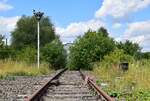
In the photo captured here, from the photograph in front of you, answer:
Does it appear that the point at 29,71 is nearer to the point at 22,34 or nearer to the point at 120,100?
the point at 120,100

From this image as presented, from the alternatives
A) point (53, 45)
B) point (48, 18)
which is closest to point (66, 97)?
point (53, 45)

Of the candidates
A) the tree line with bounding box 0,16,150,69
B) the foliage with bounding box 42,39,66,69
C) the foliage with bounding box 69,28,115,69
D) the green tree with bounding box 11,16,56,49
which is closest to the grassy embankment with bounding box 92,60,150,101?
the tree line with bounding box 0,16,150,69

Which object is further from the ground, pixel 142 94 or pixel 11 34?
pixel 11 34

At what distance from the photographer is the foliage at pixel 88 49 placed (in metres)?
51.3

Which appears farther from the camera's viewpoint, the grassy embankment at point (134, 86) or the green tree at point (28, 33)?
the green tree at point (28, 33)

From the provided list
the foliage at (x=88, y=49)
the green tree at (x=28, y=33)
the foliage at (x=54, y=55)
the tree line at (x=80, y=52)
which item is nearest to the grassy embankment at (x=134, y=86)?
the tree line at (x=80, y=52)

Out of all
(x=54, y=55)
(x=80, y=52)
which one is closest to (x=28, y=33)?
(x=54, y=55)

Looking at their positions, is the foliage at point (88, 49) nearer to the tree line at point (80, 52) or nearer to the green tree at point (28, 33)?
the tree line at point (80, 52)

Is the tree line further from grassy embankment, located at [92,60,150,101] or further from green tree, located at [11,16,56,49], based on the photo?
green tree, located at [11,16,56,49]

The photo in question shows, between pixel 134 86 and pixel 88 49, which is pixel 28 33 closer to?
pixel 88 49

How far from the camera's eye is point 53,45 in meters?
62.1

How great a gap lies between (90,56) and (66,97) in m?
39.4

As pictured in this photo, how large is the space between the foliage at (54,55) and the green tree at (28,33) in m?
39.3

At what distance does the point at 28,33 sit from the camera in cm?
10538
